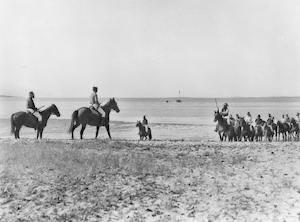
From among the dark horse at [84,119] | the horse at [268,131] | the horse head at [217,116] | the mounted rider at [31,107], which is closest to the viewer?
the dark horse at [84,119]

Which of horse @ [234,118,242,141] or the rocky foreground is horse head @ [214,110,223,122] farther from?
the rocky foreground

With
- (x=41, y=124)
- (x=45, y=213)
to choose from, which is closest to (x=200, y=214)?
(x=45, y=213)

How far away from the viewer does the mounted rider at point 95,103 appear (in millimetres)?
17812

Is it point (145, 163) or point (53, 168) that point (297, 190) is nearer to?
point (145, 163)

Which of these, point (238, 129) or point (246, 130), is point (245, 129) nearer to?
point (246, 130)

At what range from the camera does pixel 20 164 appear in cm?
1038

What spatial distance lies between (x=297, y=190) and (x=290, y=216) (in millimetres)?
1432

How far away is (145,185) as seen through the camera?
29.8ft

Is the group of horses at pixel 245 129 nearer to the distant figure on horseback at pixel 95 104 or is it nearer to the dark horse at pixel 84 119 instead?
the distant figure on horseback at pixel 95 104

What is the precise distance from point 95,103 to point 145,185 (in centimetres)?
952

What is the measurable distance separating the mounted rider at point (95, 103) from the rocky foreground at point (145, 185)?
5.45 meters

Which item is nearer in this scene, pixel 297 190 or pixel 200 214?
pixel 200 214

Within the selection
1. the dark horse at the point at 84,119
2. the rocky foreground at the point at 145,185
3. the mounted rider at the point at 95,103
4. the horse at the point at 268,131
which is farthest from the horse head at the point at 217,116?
the rocky foreground at the point at 145,185

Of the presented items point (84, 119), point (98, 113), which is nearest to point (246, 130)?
point (98, 113)
